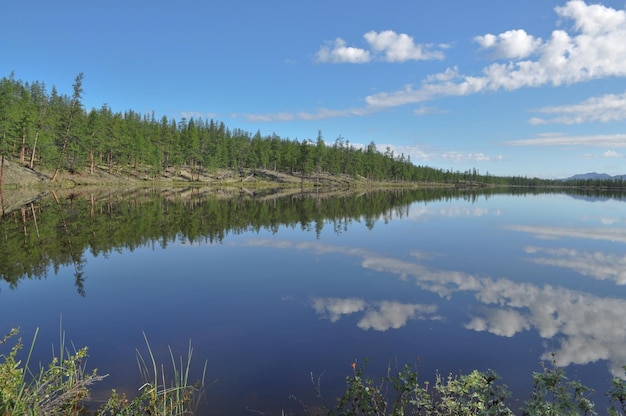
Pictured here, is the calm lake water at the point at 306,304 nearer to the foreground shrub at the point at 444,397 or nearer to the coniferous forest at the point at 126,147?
the foreground shrub at the point at 444,397

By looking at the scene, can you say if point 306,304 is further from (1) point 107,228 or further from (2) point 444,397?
(1) point 107,228

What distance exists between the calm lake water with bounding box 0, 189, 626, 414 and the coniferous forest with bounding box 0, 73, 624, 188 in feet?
194

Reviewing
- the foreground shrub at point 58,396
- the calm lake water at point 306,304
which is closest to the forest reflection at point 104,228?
the calm lake water at point 306,304

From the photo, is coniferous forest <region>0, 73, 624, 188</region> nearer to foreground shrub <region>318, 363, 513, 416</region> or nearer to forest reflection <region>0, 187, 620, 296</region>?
forest reflection <region>0, 187, 620, 296</region>

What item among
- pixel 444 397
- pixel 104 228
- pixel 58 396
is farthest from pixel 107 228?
pixel 444 397

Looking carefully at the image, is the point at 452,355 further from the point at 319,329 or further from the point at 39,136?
the point at 39,136

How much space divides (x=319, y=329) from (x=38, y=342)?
8.35 m

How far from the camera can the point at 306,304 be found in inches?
553

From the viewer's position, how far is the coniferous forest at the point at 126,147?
73.2m

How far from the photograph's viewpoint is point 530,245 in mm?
27297

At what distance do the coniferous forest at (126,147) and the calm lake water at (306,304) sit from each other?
59.2m

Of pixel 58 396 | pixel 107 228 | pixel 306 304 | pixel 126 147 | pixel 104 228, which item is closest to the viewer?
pixel 58 396

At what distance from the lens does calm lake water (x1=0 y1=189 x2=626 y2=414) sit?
9.30m

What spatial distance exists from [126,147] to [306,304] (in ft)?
345
